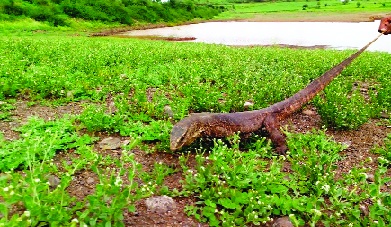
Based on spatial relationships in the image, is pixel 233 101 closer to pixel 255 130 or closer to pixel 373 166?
pixel 255 130

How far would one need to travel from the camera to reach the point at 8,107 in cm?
701

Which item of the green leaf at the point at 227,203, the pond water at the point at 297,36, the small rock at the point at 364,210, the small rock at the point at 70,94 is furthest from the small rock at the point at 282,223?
the pond water at the point at 297,36

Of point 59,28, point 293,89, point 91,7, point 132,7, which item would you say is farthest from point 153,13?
point 293,89

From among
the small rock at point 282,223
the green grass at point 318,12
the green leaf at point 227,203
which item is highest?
the green leaf at point 227,203

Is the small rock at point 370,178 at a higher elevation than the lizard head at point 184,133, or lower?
lower

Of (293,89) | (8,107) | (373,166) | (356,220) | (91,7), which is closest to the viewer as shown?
(356,220)

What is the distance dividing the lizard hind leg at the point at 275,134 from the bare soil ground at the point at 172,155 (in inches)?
26.9

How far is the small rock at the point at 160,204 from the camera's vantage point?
13.8 ft

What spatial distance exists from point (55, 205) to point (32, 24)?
42.2 meters

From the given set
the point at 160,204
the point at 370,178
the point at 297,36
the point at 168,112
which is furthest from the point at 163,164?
the point at 297,36

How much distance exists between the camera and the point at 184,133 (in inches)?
202

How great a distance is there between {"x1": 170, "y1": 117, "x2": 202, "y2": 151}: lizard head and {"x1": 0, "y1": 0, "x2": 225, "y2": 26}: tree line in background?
131ft

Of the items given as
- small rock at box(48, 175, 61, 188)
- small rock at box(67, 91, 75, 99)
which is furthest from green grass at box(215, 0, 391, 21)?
small rock at box(48, 175, 61, 188)

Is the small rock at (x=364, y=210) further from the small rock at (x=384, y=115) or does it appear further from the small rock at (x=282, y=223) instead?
the small rock at (x=384, y=115)
